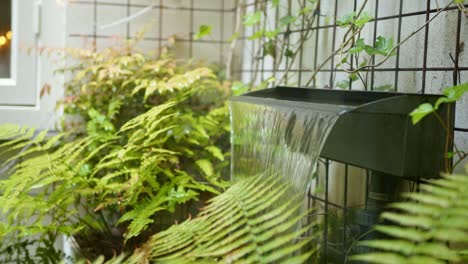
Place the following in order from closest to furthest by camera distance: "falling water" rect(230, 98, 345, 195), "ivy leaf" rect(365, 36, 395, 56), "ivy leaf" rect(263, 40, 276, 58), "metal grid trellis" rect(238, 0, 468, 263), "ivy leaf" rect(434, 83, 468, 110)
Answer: "ivy leaf" rect(434, 83, 468, 110) → "falling water" rect(230, 98, 345, 195) → "metal grid trellis" rect(238, 0, 468, 263) → "ivy leaf" rect(365, 36, 395, 56) → "ivy leaf" rect(263, 40, 276, 58)

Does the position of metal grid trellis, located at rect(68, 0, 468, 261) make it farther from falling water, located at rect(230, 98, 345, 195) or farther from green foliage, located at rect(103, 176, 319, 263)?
green foliage, located at rect(103, 176, 319, 263)

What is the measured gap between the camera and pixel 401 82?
1.77m

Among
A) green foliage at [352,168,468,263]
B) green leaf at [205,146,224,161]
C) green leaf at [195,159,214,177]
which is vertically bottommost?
green leaf at [195,159,214,177]

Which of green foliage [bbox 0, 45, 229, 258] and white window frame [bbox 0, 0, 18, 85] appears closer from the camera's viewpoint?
green foliage [bbox 0, 45, 229, 258]

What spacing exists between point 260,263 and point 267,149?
2.28 feet

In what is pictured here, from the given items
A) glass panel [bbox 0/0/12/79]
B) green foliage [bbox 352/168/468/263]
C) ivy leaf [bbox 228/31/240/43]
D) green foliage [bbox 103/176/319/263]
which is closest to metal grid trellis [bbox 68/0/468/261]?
ivy leaf [bbox 228/31/240/43]

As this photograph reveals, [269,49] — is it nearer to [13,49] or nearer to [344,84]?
[344,84]

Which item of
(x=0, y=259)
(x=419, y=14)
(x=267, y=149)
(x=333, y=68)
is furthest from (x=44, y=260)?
(x=419, y=14)

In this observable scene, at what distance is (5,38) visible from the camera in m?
2.98

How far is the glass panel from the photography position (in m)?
2.96

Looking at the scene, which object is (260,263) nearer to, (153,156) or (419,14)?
(419,14)

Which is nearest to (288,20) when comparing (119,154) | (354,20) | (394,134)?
(354,20)

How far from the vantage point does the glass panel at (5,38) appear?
2955 mm

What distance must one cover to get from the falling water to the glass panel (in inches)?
60.6
